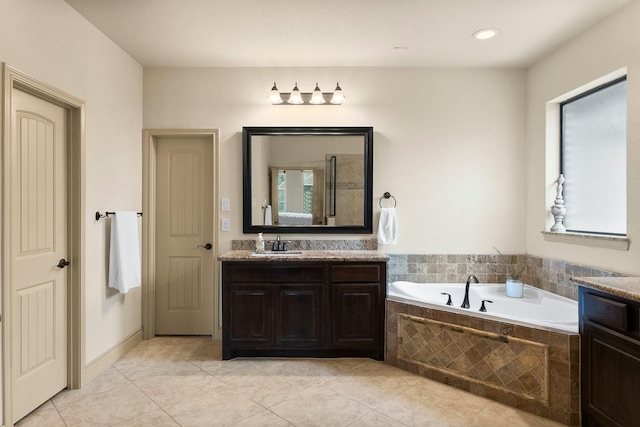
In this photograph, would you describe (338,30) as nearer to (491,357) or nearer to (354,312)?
(354,312)

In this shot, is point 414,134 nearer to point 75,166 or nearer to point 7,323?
point 75,166

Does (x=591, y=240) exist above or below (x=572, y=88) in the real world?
below

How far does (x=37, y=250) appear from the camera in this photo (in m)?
2.26

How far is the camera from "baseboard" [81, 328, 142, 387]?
2641mm

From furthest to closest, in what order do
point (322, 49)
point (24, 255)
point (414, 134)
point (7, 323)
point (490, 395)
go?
point (414, 134) < point (322, 49) < point (490, 395) < point (24, 255) < point (7, 323)

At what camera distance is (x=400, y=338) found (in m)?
2.86

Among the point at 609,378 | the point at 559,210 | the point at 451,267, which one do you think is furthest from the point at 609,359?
the point at 451,267

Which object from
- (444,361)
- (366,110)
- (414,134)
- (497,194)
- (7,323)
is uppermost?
(366,110)

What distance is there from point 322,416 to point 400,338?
0.95 meters

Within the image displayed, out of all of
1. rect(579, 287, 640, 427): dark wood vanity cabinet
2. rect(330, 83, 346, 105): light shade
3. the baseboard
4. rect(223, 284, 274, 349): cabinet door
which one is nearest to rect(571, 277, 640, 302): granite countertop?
rect(579, 287, 640, 427): dark wood vanity cabinet

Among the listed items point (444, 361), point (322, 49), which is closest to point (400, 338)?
point (444, 361)

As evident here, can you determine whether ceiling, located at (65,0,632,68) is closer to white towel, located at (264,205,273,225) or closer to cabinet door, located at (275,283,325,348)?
white towel, located at (264,205,273,225)

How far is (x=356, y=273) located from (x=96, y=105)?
246 cm

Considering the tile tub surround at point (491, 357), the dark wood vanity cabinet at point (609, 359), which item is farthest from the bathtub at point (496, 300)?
the dark wood vanity cabinet at point (609, 359)
